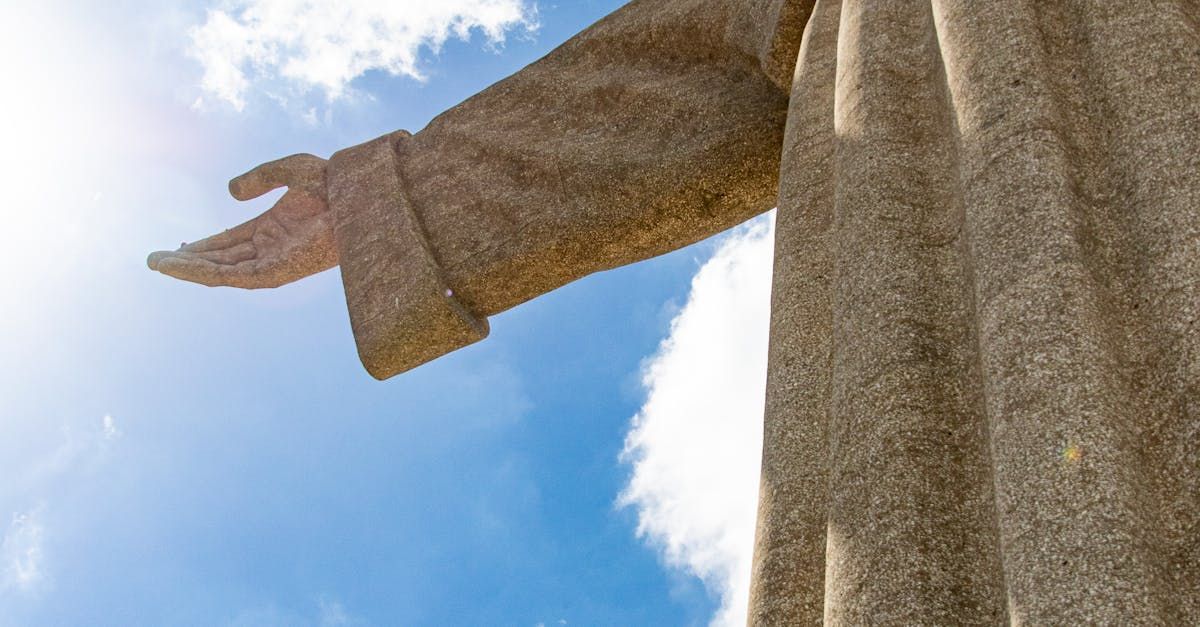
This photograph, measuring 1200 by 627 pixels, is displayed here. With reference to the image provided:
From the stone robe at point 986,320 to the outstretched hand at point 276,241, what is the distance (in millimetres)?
2308

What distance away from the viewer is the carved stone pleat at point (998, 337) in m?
1.95

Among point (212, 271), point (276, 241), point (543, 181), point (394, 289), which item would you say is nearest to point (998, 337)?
point (543, 181)

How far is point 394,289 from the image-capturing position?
4.73 metres

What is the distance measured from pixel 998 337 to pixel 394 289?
115 inches

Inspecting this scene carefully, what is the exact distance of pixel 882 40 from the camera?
10.2 ft

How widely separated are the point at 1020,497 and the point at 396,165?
3642 mm

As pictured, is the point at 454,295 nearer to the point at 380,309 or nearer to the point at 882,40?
the point at 380,309

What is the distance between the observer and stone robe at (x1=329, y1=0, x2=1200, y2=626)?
1.96 meters

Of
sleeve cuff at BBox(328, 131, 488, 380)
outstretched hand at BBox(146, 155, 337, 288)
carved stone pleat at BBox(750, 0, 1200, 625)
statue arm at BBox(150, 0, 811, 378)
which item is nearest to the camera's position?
carved stone pleat at BBox(750, 0, 1200, 625)

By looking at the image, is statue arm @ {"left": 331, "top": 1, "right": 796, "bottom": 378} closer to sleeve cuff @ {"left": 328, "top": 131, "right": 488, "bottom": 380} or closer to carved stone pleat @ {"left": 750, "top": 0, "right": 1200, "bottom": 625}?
sleeve cuff @ {"left": 328, "top": 131, "right": 488, "bottom": 380}

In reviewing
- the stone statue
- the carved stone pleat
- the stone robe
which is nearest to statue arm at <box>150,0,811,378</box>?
the stone statue

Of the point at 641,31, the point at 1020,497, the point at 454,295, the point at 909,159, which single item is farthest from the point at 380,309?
the point at 1020,497

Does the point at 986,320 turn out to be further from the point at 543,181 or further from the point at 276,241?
the point at 276,241

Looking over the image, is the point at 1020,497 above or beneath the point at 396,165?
beneath
